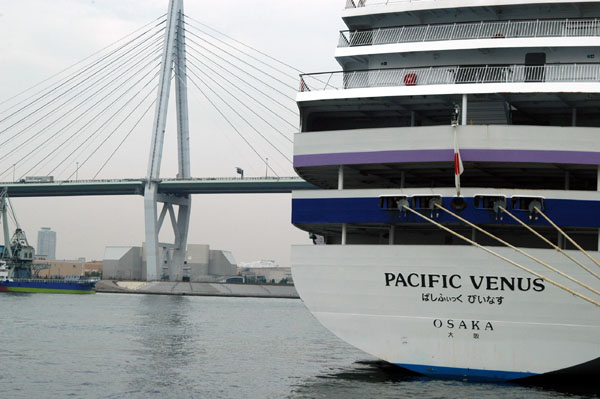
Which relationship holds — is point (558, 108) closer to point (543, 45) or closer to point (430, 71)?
point (543, 45)

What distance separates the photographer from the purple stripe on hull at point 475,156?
16.4 metres

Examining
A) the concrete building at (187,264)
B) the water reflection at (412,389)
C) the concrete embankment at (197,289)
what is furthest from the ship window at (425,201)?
the concrete building at (187,264)

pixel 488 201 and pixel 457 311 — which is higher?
pixel 488 201

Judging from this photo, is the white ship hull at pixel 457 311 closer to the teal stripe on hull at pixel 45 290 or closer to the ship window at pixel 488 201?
the ship window at pixel 488 201

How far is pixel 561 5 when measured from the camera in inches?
726

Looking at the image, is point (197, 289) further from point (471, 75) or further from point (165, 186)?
point (471, 75)

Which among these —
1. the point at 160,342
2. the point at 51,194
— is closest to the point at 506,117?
the point at 160,342

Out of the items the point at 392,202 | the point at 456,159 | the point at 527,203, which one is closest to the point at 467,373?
the point at 527,203

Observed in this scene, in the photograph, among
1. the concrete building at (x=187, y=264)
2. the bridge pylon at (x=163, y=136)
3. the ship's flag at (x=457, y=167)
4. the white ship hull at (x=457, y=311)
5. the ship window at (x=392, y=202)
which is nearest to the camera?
the white ship hull at (x=457, y=311)

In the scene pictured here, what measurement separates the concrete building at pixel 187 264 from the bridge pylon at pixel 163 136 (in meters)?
11.0

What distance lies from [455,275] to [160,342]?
14.1 m

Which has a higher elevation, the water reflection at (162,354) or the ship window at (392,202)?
the ship window at (392,202)

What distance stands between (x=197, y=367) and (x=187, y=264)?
104294 mm

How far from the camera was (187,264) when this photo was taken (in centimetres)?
12450
